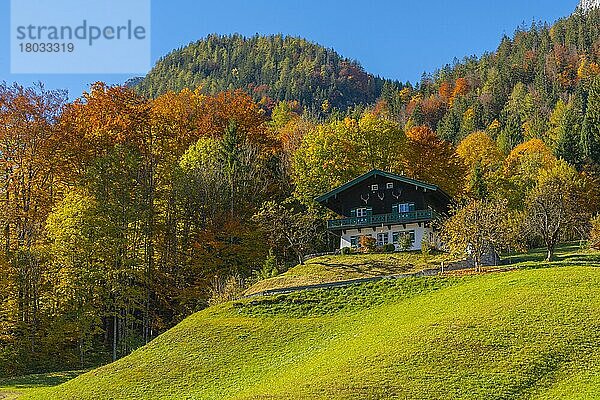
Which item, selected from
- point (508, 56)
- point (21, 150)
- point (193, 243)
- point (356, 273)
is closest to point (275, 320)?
point (356, 273)

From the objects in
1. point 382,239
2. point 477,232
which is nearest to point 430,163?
point 382,239

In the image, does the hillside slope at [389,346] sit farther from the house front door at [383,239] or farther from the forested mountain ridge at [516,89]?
the forested mountain ridge at [516,89]

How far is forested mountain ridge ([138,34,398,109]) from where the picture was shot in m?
157

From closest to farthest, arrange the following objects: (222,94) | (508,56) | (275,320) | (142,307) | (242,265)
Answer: (275,320) → (142,307) → (242,265) → (222,94) → (508,56)

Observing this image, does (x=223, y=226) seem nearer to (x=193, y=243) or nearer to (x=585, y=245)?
(x=193, y=243)

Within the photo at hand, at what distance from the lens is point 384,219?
5622 centimetres

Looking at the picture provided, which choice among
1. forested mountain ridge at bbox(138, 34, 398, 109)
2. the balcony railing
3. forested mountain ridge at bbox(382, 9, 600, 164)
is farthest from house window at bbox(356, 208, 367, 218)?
forested mountain ridge at bbox(138, 34, 398, 109)

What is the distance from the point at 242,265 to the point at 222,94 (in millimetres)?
27237

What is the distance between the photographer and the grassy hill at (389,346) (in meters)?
24.9

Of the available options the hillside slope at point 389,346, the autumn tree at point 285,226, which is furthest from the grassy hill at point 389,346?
the autumn tree at point 285,226

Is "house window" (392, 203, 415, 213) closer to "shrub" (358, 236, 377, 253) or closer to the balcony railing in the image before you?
the balcony railing

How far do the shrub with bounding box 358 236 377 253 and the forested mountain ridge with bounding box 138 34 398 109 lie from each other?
95422mm

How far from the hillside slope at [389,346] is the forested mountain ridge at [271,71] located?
370ft

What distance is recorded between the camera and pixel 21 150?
1983 inches
